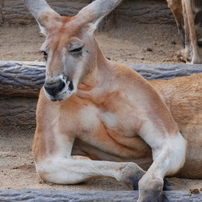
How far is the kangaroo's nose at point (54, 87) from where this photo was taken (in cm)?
370

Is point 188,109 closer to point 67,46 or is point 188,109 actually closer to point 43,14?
point 67,46

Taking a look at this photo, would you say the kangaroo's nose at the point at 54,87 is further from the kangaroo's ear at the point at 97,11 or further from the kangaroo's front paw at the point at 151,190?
the kangaroo's front paw at the point at 151,190

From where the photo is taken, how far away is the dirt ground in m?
4.19

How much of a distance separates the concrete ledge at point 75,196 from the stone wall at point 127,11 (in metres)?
5.05

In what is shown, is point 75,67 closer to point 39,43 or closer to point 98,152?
point 98,152

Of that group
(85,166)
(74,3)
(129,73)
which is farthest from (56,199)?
(74,3)

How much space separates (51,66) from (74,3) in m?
4.60

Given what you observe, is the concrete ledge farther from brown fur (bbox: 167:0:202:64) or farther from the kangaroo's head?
brown fur (bbox: 167:0:202:64)

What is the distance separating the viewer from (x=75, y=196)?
3477 millimetres

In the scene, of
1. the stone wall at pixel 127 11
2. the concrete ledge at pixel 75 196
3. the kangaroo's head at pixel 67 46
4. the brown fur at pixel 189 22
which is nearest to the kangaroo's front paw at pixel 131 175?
the concrete ledge at pixel 75 196

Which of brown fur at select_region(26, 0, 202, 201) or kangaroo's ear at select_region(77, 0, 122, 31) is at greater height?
kangaroo's ear at select_region(77, 0, 122, 31)

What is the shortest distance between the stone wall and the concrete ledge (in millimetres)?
5053

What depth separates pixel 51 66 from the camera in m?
3.79

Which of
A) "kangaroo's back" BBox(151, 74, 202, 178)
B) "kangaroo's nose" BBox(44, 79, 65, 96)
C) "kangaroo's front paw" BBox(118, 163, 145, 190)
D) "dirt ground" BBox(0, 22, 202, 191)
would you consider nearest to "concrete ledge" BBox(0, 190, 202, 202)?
"kangaroo's front paw" BBox(118, 163, 145, 190)
